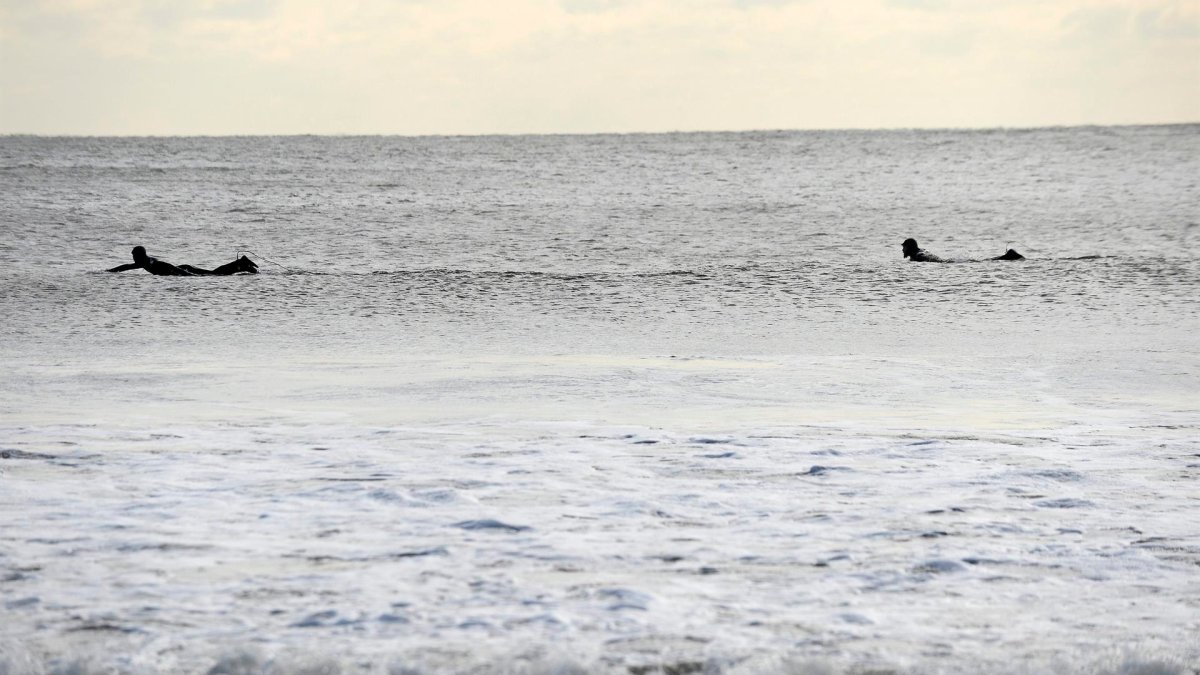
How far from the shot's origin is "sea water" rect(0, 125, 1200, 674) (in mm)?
3525

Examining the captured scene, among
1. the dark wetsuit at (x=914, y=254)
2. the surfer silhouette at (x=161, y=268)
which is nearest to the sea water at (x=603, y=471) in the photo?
the surfer silhouette at (x=161, y=268)

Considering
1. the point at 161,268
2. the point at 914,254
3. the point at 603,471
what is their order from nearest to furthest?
1. the point at 603,471
2. the point at 161,268
3. the point at 914,254

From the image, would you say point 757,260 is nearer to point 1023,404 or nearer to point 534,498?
point 1023,404

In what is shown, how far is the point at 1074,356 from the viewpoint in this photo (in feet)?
33.3

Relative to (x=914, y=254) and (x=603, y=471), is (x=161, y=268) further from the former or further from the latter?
(x=603, y=471)

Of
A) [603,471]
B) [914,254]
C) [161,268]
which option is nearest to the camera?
[603,471]

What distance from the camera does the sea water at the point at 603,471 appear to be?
353 cm

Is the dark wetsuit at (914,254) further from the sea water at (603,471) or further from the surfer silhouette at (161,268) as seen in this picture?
the surfer silhouette at (161,268)

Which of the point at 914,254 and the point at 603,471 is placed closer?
the point at 603,471

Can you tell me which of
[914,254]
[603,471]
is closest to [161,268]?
[914,254]

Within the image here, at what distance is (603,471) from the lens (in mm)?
5406

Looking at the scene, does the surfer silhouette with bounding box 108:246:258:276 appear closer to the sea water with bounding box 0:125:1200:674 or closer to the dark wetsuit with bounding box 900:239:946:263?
the sea water with bounding box 0:125:1200:674

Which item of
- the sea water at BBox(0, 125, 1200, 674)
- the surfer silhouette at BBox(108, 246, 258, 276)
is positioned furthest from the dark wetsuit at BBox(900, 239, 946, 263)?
the surfer silhouette at BBox(108, 246, 258, 276)

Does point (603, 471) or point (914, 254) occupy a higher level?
point (914, 254)
